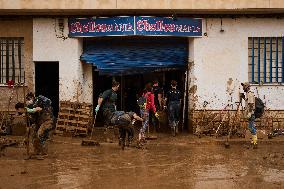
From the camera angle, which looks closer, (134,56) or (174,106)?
(174,106)

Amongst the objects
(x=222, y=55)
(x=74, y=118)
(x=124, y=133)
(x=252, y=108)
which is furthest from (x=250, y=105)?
(x=74, y=118)

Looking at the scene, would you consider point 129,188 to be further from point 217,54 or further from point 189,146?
point 217,54

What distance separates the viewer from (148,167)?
10.3 metres

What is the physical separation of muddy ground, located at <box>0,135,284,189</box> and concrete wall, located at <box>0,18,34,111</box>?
343 centimetres

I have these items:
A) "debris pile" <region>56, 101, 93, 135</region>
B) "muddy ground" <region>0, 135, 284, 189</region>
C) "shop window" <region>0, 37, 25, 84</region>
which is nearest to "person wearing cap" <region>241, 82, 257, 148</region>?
"muddy ground" <region>0, 135, 284, 189</region>

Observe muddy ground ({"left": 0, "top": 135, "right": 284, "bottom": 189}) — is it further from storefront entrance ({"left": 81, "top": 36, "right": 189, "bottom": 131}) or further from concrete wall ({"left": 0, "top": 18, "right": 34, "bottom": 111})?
concrete wall ({"left": 0, "top": 18, "right": 34, "bottom": 111})

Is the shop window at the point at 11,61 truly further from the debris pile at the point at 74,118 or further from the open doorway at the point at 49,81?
the debris pile at the point at 74,118

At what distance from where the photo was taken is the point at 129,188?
845 cm

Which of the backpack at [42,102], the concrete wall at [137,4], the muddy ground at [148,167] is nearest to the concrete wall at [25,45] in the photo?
the concrete wall at [137,4]

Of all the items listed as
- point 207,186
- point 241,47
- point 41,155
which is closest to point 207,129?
point 241,47

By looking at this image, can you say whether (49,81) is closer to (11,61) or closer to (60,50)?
(11,61)

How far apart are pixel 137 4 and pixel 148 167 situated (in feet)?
21.6

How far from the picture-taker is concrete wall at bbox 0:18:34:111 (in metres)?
16.2

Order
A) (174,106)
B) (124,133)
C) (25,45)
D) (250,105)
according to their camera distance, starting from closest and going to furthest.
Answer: (124,133) → (250,105) → (174,106) → (25,45)
